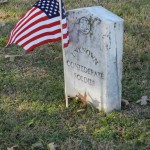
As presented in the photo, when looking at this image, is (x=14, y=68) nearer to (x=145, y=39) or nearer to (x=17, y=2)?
(x=145, y=39)

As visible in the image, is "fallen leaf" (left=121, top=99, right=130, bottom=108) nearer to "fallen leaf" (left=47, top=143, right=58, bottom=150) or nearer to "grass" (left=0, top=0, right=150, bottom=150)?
"grass" (left=0, top=0, right=150, bottom=150)

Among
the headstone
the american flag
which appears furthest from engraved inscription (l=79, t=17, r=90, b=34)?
the american flag

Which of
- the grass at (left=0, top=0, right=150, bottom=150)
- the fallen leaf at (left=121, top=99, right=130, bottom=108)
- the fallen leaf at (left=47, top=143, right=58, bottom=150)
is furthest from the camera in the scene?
Answer: the fallen leaf at (left=121, top=99, right=130, bottom=108)

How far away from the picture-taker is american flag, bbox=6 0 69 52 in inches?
163

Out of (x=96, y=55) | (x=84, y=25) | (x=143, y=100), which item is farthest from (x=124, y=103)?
(x=84, y=25)

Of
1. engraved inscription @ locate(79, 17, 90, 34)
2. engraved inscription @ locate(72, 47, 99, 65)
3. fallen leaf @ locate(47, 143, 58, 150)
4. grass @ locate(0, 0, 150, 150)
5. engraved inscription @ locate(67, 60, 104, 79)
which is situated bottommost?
fallen leaf @ locate(47, 143, 58, 150)

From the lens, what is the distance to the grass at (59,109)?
3934 millimetres

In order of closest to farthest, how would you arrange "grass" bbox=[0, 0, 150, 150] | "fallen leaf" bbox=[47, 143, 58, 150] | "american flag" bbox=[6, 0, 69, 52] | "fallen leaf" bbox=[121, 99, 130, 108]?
"fallen leaf" bbox=[47, 143, 58, 150] → "grass" bbox=[0, 0, 150, 150] → "american flag" bbox=[6, 0, 69, 52] → "fallen leaf" bbox=[121, 99, 130, 108]

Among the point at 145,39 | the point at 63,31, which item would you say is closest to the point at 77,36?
the point at 63,31

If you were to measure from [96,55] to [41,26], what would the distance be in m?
0.63

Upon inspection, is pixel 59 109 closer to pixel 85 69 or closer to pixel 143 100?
pixel 85 69

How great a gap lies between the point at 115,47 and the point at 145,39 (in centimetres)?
225

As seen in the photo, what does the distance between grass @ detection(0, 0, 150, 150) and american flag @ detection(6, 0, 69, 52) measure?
75 centimetres

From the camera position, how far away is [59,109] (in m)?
4.48
